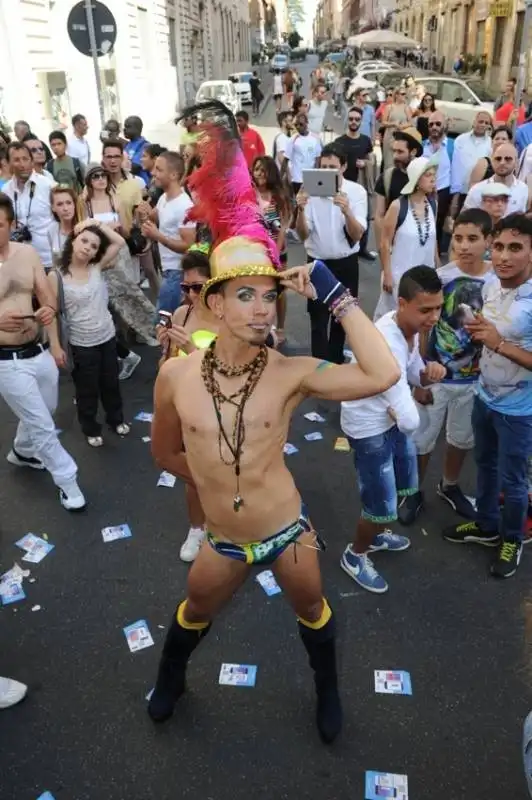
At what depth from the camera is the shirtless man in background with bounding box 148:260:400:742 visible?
2.15 meters

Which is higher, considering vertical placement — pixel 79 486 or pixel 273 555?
pixel 273 555

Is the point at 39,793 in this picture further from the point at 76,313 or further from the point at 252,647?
the point at 76,313

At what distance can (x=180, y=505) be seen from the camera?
4.54 metres

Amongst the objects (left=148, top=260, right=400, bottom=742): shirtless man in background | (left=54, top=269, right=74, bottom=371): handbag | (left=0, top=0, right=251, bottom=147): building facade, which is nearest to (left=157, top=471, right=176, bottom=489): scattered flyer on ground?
(left=54, top=269, right=74, bottom=371): handbag

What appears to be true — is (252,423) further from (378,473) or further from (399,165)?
(399,165)

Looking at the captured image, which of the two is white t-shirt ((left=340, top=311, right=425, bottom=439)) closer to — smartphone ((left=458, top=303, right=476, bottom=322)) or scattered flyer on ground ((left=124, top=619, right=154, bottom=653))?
smartphone ((left=458, top=303, right=476, bottom=322))

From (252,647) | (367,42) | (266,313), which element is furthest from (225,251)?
(367,42)

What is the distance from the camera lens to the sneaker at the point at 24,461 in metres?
4.98

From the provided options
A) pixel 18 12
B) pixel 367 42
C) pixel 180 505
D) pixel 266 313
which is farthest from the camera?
pixel 367 42

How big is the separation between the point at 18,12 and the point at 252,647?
15233mm

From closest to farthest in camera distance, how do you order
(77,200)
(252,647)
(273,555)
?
(273,555) → (252,647) → (77,200)

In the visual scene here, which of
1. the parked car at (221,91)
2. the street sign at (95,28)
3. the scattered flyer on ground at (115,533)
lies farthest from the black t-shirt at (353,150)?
the parked car at (221,91)

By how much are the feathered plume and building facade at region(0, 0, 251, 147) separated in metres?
13.2

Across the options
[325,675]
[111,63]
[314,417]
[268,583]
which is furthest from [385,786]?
[111,63]
